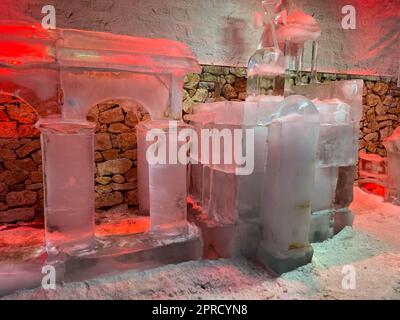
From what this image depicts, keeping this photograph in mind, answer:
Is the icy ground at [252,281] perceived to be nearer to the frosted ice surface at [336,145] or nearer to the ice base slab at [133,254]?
the ice base slab at [133,254]

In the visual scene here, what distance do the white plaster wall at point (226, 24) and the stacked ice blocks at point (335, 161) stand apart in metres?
1.76

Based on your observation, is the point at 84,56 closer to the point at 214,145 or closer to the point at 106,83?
the point at 106,83

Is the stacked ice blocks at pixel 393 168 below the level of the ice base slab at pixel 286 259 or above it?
above

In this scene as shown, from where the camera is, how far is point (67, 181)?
238 centimetres

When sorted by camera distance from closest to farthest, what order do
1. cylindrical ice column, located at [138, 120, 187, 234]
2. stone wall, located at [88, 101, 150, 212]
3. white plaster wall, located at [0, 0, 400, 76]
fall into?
cylindrical ice column, located at [138, 120, 187, 234], white plaster wall, located at [0, 0, 400, 76], stone wall, located at [88, 101, 150, 212]

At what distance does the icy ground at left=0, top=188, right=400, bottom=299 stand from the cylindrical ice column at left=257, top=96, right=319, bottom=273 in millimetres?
Result: 185

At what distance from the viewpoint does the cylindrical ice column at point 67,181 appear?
7.60 ft

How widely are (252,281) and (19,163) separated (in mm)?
2958

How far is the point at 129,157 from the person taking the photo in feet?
13.1

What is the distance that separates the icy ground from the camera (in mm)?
2252

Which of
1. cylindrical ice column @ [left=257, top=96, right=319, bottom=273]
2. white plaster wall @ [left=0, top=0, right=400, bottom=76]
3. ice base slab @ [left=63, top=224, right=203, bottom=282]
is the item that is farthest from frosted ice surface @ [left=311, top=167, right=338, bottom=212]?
white plaster wall @ [left=0, top=0, right=400, bottom=76]

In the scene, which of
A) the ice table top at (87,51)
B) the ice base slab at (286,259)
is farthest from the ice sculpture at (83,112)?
the ice base slab at (286,259)

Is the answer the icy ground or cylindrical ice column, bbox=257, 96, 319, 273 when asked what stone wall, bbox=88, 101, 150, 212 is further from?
cylindrical ice column, bbox=257, 96, 319, 273

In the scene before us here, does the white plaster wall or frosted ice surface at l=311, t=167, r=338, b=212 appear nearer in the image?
frosted ice surface at l=311, t=167, r=338, b=212
